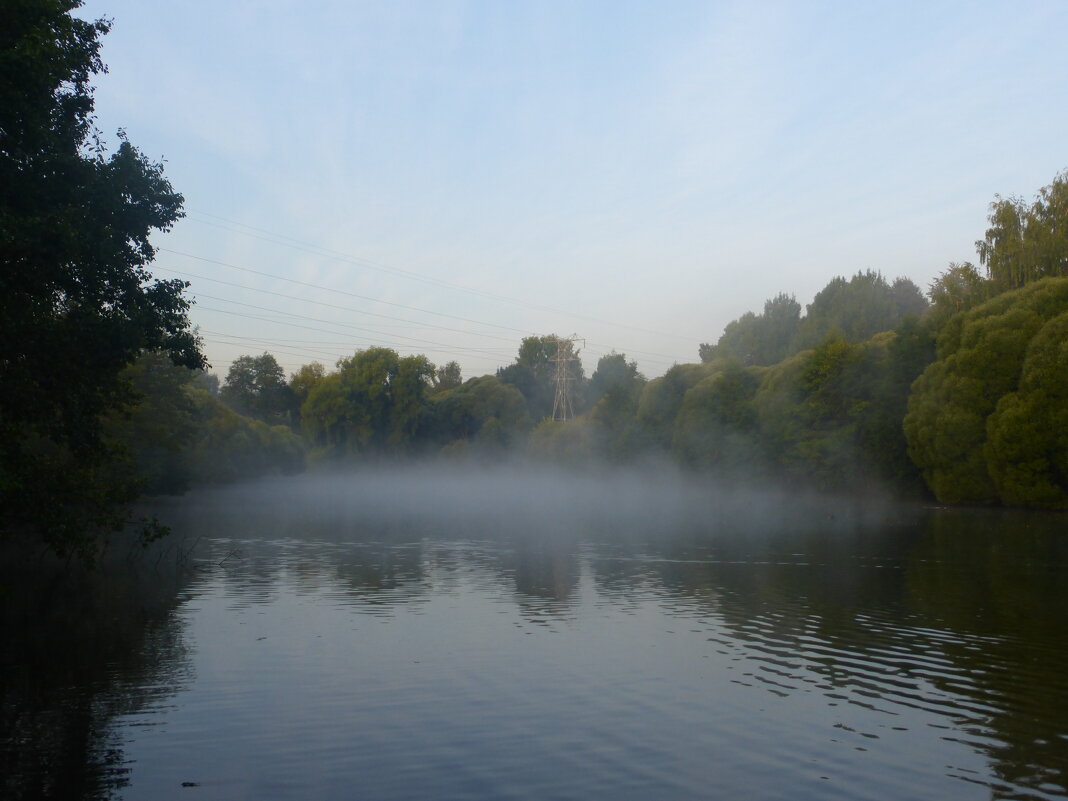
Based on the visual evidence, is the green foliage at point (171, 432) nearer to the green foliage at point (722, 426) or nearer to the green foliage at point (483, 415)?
the green foliage at point (483, 415)

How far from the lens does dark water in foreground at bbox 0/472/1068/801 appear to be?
9992 mm

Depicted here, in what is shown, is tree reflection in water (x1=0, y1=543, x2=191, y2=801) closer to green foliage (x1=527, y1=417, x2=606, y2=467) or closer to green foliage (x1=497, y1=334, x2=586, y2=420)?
green foliage (x1=527, y1=417, x2=606, y2=467)

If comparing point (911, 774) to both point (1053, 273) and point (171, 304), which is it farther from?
point (1053, 273)

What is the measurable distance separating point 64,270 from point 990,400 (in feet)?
155

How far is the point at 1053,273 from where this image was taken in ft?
203

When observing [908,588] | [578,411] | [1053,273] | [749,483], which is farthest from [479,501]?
[578,411]

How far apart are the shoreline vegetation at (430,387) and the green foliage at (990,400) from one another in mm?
113

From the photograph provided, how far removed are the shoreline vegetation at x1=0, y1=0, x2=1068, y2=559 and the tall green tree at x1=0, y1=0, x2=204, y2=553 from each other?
6 cm

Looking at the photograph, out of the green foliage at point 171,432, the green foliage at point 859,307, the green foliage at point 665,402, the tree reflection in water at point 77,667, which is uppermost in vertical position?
the green foliage at point 859,307

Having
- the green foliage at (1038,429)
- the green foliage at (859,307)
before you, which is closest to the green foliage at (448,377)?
the green foliage at (859,307)

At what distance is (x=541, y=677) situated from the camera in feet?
47.3

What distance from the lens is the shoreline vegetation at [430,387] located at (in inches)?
709

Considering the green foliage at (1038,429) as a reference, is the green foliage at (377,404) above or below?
above

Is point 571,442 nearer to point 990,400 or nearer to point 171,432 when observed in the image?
point 990,400
